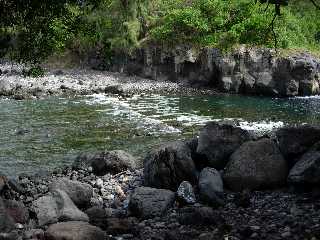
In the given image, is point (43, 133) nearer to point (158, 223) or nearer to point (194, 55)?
point (158, 223)

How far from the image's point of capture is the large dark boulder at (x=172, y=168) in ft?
42.9

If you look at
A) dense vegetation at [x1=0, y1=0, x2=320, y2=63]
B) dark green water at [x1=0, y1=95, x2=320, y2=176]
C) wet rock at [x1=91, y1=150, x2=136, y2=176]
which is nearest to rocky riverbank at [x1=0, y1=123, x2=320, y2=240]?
wet rock at [x1=91, y1=150, x2=136, y2=176]

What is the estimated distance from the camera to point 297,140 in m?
12.9

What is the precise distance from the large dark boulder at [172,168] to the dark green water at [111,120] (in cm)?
554

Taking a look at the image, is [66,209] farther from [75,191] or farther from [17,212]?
[75,191]

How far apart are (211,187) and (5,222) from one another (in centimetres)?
493

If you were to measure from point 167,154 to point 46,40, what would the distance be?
4.95 m

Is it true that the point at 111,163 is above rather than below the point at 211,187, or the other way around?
below

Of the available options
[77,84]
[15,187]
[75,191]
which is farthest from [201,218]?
[77,84]

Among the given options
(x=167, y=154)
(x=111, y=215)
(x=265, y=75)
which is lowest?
(x=111, y=215)

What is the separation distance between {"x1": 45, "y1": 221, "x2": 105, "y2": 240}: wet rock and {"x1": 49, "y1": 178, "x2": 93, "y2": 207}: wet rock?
2541 millimetres

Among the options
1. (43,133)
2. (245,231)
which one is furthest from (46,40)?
(43,133)

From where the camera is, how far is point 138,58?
47344 mm

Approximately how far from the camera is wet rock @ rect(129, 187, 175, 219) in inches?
439
